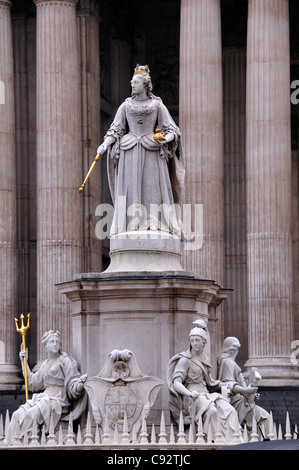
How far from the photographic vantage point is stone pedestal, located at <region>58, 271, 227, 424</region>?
1409 inches

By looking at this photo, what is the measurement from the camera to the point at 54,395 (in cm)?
3575

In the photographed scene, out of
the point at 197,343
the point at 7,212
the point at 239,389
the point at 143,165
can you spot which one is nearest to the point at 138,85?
the point at 143,165

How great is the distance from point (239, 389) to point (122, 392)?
272 cm

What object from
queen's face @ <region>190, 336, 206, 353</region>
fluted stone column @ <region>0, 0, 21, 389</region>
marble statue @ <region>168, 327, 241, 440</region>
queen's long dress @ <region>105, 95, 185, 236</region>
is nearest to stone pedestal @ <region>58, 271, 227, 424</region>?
marble statue @ <region>168, 327, 241, 440</region>

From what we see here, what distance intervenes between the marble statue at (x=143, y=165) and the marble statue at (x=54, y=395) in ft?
10.2

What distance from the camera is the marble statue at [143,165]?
121ft

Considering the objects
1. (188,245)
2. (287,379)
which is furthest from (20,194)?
(287,379)

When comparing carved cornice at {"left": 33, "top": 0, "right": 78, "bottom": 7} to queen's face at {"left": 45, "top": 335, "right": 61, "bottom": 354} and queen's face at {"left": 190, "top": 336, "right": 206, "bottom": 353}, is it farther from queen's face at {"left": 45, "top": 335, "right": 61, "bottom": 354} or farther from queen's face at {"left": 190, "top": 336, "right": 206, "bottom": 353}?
queen's face at {"left": 190, "top": 336, "right": 206, "bottom": 353}

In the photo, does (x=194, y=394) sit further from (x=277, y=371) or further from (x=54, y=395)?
(x=277, y=371)

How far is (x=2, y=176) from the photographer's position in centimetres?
6800

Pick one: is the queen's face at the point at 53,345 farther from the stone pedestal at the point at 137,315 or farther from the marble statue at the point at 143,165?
the marble statue at the point at 143,165

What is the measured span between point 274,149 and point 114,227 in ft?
97.8

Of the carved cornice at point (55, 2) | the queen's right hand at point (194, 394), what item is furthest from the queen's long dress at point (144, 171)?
the carved cornice at point (55, 2)

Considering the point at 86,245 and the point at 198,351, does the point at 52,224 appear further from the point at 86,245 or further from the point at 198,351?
the point at 198,351
